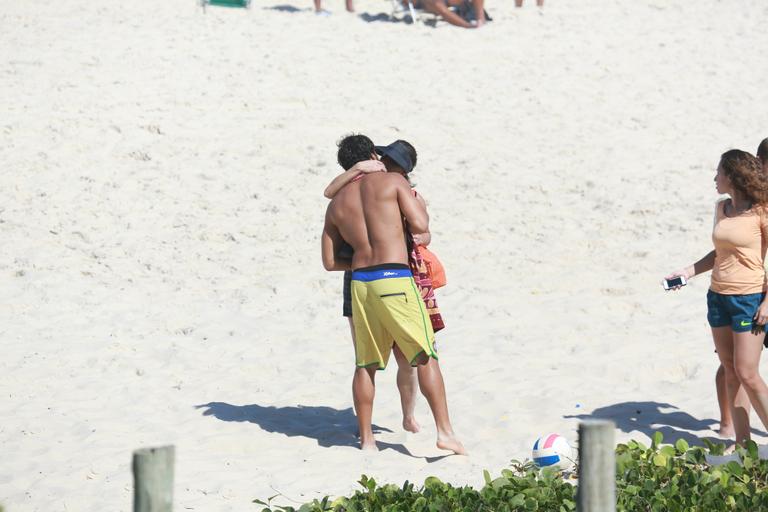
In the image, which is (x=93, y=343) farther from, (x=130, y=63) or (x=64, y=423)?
(x=130, y=63)

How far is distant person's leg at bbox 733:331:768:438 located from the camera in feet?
16.7

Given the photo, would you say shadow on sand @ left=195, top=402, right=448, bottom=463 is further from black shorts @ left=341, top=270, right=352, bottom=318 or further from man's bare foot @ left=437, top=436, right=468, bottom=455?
black shorts @ left=341, top=270, right=352, bottom=318

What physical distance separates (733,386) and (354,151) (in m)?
2.30

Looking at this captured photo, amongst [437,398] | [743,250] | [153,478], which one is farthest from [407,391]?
[153,478]

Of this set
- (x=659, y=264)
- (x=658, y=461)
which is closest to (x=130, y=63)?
(x=659, y=264)

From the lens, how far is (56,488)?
521cm

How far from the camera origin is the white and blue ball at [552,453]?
5.01m

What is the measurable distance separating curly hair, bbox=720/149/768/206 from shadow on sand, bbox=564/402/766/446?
1.41 m

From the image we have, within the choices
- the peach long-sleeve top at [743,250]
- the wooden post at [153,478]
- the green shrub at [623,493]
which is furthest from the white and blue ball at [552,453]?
the wooden post at [153,478]

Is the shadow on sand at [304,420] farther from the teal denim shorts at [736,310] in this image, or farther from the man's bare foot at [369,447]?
the teal denim shorts at [736,310]

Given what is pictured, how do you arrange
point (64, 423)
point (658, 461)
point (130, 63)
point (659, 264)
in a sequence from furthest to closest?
point (130, 63), point (659, 264), point (64, 423), point (658, 461)

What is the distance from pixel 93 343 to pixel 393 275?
3365mm

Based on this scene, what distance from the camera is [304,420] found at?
21.1 feet

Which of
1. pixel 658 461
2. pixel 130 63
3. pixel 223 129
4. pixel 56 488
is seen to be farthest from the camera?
pixel 130 63
